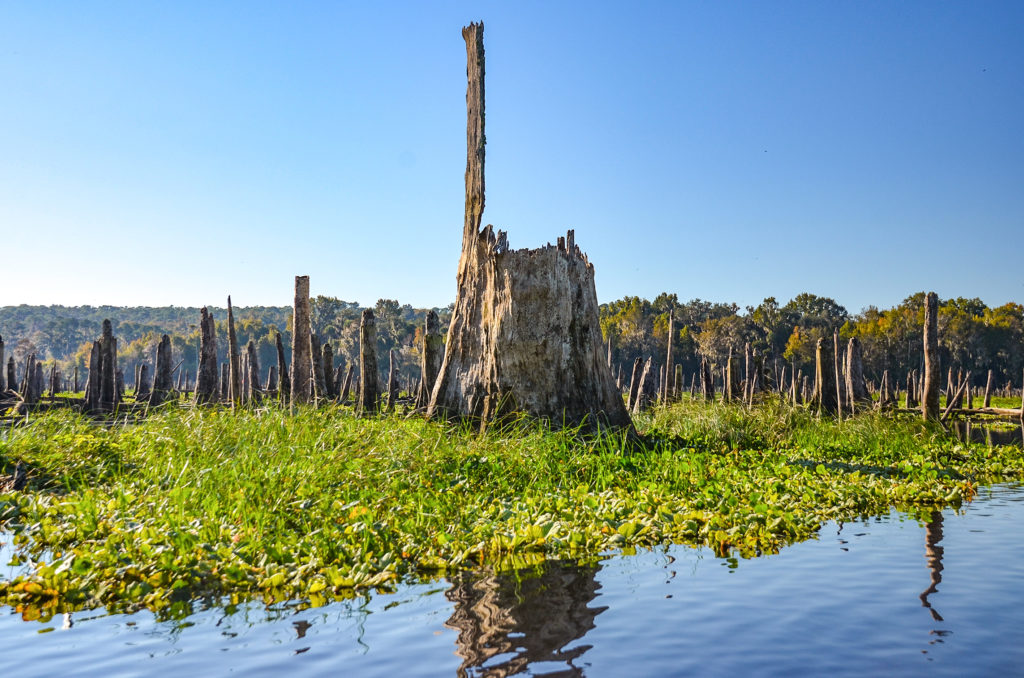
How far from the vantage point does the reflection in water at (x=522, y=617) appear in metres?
4.59

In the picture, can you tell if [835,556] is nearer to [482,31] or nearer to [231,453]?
[231,453]

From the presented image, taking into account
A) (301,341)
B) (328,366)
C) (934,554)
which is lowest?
(934,554)

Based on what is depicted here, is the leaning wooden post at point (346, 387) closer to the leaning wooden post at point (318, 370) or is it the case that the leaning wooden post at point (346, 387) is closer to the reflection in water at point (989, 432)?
the leaning wooden post at point (318, 370)

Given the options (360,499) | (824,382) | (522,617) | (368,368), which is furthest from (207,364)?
(522,617)

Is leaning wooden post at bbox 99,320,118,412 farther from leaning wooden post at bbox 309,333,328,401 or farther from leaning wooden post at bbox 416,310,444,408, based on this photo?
leaning wooden post at bbox 416,310,444,408

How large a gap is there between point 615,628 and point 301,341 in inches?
482

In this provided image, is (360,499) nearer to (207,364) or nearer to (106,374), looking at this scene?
(207,364)

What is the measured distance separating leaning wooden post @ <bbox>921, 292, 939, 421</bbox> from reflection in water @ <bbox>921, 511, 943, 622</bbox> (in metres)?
8.73

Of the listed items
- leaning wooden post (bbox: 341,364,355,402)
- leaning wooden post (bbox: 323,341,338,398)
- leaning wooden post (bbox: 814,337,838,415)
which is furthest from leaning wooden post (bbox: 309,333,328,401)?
leaning wooden post (bbox: 814,337,838,415)

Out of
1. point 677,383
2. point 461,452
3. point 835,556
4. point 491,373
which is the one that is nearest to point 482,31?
point 491,373

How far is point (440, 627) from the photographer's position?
5199mm

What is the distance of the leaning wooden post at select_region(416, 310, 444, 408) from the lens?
15.1 meters

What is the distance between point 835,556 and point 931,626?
6.49 feet

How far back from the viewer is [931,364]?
17203mm
